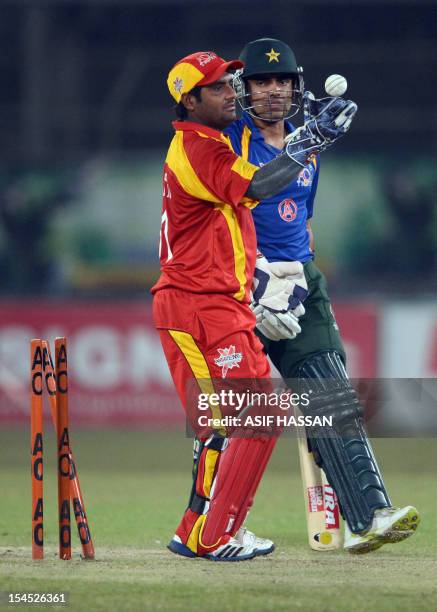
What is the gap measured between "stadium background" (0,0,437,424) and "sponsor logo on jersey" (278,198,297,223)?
632 centimetres

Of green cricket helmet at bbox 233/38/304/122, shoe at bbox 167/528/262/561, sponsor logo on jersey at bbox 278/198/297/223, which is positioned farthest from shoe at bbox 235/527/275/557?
green cricket helmet at bbox 233/38/304/122

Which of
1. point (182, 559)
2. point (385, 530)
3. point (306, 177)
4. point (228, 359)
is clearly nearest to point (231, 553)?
point (182, 559)

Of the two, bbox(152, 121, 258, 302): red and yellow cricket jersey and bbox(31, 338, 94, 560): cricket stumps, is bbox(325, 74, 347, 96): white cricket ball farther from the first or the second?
bbox(31, 338, 94, 560): cricket stumps

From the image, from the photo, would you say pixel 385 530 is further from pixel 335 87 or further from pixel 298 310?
pixel 335 87

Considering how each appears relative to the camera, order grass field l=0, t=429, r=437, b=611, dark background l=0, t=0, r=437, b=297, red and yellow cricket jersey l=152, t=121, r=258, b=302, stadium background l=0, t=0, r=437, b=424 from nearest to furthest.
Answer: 1. grass field l=0, t=429, r=437, b=611
2. red and yellow cricket jersey l=152, t=121, r=258, b=302
3. stadium background l=0, t=0, r=437, b=424
4. dark background l=0, t=0, r=437, b=297

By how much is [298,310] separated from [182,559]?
1.17 meters

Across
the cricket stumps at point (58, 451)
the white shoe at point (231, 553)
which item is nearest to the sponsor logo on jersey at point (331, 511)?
the white shoe at point (231, 553)

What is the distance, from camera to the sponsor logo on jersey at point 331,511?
602cm

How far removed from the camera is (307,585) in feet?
16.1

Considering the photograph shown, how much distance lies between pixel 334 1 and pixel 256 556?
11278 millimetres

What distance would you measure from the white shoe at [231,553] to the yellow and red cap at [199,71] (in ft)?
6.08

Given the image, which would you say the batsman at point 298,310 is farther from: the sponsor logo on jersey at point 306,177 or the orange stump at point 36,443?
the orange stump at point 36,443

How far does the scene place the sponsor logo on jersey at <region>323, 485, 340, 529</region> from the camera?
19.8ft

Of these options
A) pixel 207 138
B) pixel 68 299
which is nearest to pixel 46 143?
pixel 68 299
